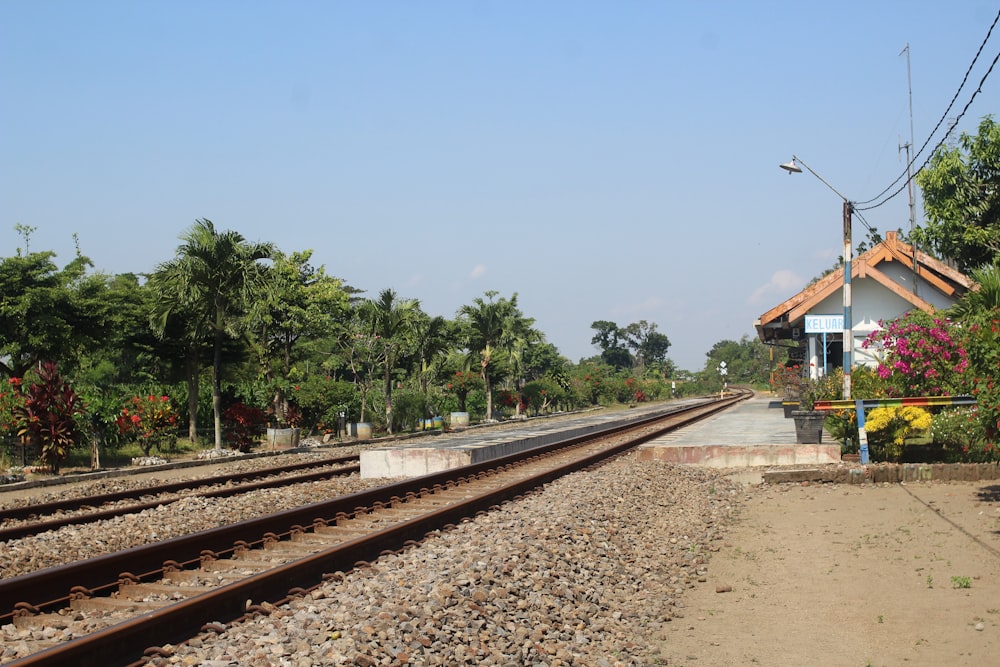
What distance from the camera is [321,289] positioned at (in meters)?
43.1

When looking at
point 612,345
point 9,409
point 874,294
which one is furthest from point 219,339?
point 612,345

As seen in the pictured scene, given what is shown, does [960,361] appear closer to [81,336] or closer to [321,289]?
[81,336]

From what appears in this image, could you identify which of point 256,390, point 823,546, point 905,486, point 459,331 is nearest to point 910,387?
point 905,486

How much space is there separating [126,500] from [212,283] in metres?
12.9

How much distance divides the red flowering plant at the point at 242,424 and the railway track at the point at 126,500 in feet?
21.3

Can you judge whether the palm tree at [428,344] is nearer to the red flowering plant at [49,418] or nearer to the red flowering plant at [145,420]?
the red flowering plant at [145,420]

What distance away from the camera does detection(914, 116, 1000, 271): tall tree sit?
28672mm

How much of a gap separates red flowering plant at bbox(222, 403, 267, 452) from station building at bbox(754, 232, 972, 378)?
2062cm

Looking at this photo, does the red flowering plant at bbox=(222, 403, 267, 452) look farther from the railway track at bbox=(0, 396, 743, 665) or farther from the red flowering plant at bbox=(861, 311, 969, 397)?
the red flowering plant at bbox=(861, 311, 969, 397)

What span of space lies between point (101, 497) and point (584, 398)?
5798 cm

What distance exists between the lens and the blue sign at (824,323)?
3522 centimetres

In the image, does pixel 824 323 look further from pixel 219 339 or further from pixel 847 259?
pixel 219 339

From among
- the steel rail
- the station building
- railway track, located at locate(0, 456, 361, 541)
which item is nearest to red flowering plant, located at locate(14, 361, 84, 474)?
the steel rail

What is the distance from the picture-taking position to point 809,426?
64.1 feet
